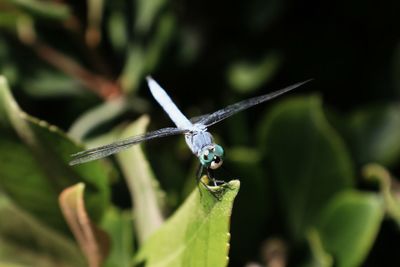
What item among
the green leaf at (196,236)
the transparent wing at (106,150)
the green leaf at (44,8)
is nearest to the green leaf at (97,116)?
the green leaf at (44,8)

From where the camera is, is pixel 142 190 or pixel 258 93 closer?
pixel 142 190

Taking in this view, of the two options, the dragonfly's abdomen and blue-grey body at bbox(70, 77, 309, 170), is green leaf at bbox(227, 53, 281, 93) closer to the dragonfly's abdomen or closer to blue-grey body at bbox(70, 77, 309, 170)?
blue-grey body at bbox(70, 77, 309, 170)

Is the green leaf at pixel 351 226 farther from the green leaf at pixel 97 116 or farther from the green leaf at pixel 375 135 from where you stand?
the green leaf at pixel 97 116

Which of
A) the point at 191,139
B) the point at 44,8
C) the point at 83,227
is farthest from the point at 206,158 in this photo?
the point at 44,8

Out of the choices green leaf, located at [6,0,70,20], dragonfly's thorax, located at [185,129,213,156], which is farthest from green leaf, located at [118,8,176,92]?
dragonfly's thorax, located at [185,129,213,156]

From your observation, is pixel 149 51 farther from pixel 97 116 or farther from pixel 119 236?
pixel 119 236

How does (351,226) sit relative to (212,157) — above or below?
below

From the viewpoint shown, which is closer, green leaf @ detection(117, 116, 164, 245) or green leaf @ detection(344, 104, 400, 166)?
green leaf @ detection(117, 116, 164, 245)
